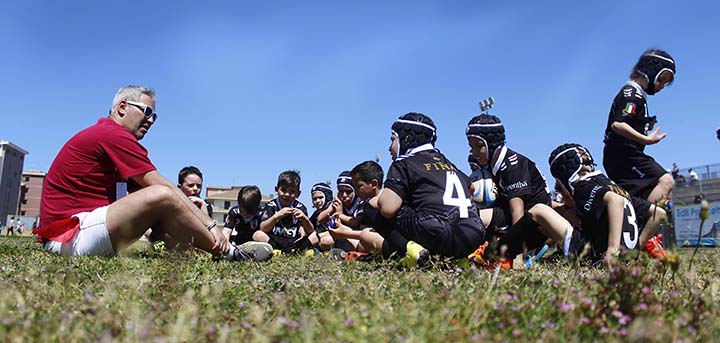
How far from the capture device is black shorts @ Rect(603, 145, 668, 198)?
22.0 feet

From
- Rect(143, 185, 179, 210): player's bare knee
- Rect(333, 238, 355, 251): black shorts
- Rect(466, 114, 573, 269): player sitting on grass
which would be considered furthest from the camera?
Rect(333, 238, 355, 251): black shorts

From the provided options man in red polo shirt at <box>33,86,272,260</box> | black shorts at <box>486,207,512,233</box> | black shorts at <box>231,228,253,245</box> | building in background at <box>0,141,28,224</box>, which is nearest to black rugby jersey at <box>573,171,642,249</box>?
black shorts at <box>486,207,512,233</box>

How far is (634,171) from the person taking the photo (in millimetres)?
6832

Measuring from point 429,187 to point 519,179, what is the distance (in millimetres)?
2052

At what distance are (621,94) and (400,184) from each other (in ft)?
12.2

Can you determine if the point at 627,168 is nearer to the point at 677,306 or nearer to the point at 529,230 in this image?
the point at 529,230

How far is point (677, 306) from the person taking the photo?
212 centimetres

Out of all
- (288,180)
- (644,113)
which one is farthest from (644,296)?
(288,180)

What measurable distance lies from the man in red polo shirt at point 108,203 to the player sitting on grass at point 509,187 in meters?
2.90

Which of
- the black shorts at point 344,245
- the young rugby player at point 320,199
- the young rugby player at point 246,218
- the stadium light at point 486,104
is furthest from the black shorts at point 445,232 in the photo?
the stadium light at point 486,104

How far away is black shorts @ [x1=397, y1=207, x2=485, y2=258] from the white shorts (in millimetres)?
2608

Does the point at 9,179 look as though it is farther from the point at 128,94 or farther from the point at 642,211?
the point at 642,211

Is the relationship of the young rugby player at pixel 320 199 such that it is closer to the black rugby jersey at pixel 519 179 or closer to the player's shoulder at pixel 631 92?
the black rugby jersey at pixel 519 179

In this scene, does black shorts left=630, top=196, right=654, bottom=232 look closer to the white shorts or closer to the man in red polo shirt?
the man in red polo shirt
